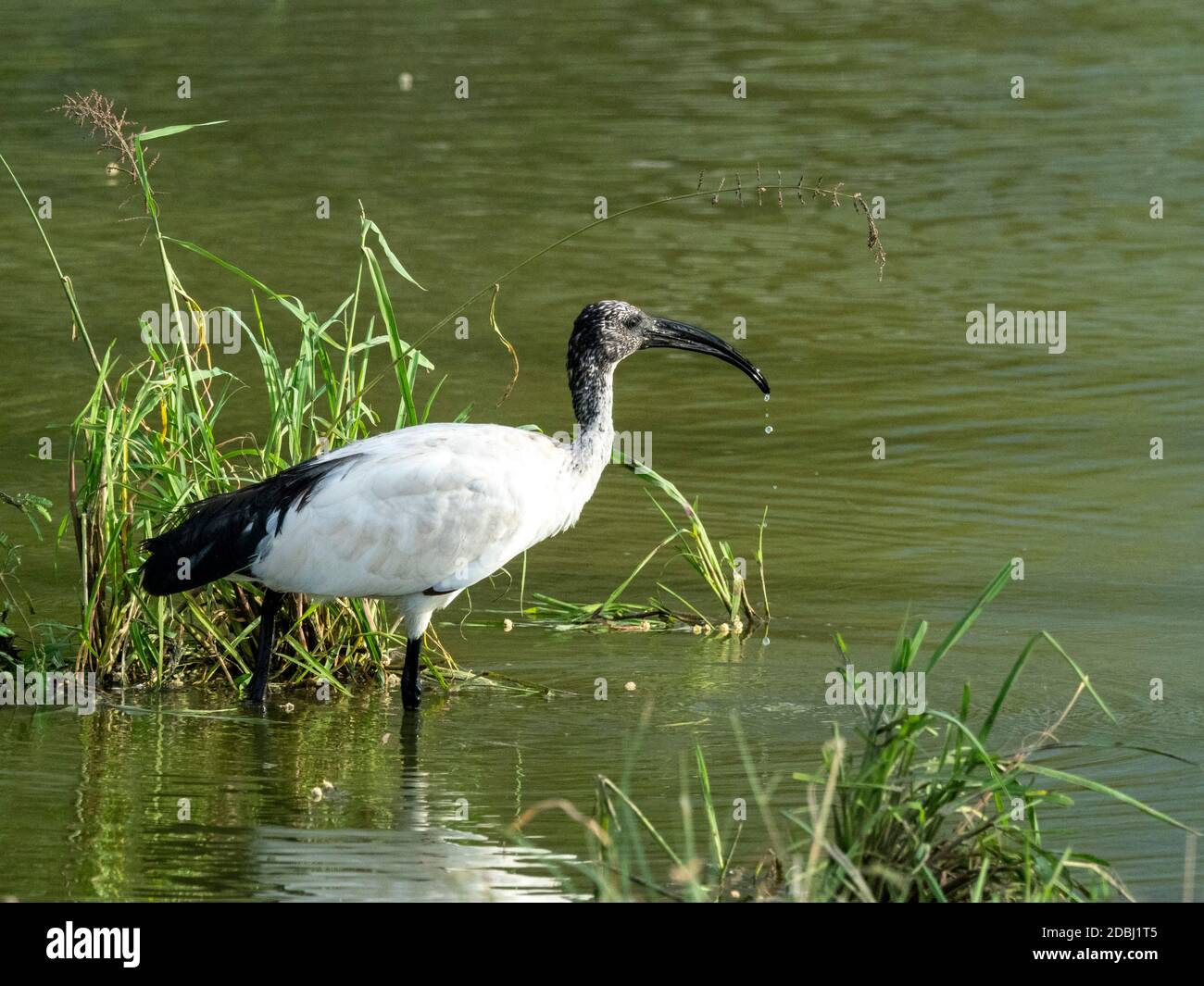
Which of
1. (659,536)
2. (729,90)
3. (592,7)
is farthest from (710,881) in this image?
(592,7)

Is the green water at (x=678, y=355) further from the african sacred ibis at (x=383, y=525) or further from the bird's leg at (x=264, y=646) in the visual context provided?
the african sacred ibis at (x=383, y=525)

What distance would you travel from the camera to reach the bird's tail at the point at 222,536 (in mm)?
7328

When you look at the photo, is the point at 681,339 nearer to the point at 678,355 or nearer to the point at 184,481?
the point at 184,481

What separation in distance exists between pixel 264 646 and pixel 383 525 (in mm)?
642

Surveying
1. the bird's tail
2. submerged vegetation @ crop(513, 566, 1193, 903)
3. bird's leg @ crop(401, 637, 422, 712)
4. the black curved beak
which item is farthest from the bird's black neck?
submerged vegetation @ crop(513, 566, 1193, 903)

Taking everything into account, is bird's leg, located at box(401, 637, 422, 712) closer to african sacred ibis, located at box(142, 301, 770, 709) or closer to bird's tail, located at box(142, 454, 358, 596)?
african sacred ibis, located at box(142, 301, 770, 709)

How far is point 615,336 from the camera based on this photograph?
8172 mm

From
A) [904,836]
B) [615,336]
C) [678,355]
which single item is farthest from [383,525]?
[678,355]

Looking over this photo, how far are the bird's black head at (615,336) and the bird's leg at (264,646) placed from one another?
145 centimetres

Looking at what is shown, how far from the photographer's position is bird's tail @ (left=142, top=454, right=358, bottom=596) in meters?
7.33

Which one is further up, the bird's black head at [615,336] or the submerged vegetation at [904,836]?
the bird's black head at [615,336]

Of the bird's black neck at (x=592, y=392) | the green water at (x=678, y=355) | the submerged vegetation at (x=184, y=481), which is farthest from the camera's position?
the bird's black neck at (x=592, y=392)

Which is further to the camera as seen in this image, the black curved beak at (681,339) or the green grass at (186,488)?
the black curved beak at (681,339)

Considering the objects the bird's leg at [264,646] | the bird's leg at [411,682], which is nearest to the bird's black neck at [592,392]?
the bird's leg at [411,682]
